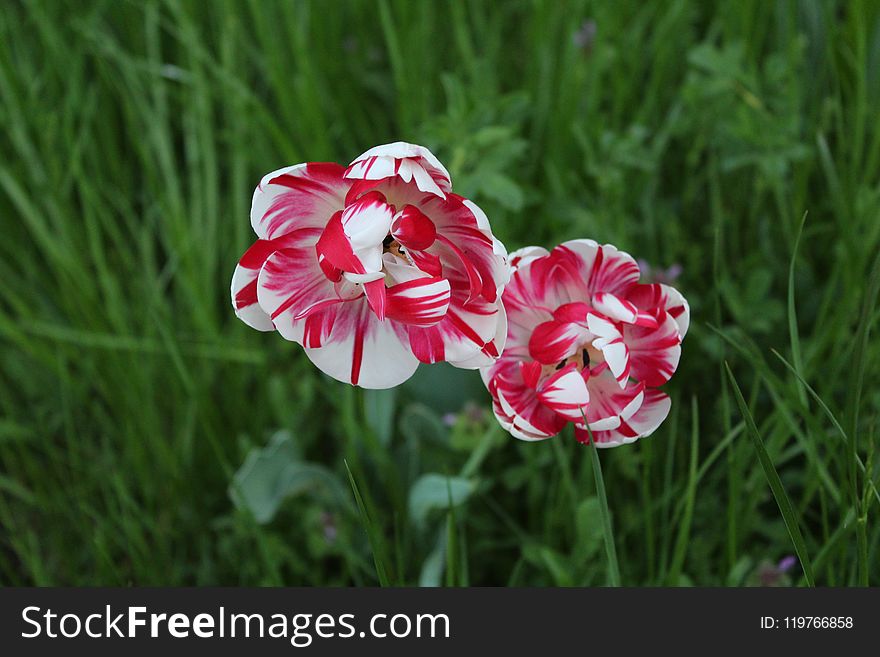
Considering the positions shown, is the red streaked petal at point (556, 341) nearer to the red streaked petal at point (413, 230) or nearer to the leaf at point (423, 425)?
the red streaked petal at point (413, 230)

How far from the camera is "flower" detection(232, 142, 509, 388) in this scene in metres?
0.54

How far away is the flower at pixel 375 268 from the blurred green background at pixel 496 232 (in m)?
0.29

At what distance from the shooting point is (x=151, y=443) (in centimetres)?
113

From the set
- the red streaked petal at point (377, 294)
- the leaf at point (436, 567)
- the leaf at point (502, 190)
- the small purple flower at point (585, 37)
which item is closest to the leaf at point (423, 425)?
the leaf at point (436, 567)

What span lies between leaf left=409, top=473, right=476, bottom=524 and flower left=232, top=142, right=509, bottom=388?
0.31 metres

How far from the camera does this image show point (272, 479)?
992mm

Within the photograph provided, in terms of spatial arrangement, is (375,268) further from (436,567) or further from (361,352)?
(436,567)

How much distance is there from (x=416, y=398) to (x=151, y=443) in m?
0.36

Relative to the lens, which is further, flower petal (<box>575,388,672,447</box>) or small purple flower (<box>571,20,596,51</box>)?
small purple flower (<box>571,20,596,51</box>)

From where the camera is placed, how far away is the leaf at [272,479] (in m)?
0.95

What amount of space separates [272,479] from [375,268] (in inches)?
21.0

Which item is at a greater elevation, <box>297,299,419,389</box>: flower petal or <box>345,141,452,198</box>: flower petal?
<box>345,141,452,198</box>: flower petal

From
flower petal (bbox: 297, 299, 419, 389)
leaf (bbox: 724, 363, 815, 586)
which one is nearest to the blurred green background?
leaf (bbox: 724, 363, 815, 586)

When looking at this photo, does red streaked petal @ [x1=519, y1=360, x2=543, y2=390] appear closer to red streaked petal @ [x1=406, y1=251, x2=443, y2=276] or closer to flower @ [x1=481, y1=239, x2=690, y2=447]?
flower @ [x1=481, y1=239, x2=690, y2=447]
